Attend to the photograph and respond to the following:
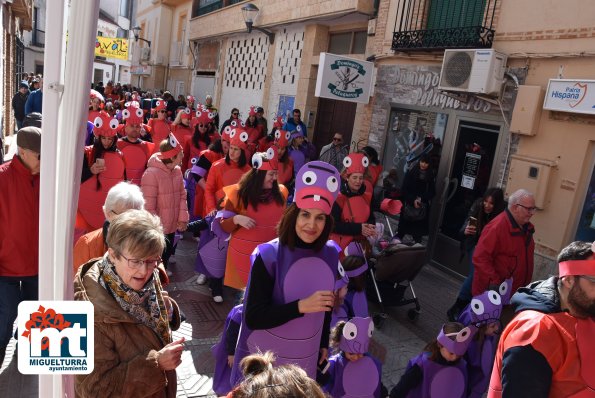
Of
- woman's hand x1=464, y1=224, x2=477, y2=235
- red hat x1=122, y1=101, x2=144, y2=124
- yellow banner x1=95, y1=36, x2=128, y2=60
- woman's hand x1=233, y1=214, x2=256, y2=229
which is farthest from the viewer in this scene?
yellow banner x1=95, y1=36, x2=128, y2=60

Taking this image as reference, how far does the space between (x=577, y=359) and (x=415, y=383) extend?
1466 millimetres

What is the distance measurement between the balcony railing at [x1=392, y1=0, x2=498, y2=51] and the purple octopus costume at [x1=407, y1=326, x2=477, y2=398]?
529 cm

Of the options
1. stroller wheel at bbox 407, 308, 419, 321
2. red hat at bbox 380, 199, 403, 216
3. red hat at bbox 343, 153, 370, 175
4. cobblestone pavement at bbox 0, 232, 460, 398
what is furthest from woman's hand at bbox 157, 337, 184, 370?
stroller wheel at bbox 407, 308, 419, 321

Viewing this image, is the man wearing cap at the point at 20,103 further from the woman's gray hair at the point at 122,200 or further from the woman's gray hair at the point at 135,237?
the woman's gray hair at the point at 135,237

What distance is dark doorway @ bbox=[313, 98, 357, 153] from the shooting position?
11.3 m

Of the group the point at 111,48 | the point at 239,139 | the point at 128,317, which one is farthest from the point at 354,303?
the point at 111,48

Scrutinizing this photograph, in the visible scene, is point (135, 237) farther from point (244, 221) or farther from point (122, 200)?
point (244, 221)

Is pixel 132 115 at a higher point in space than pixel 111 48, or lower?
lower

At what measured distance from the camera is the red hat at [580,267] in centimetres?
197

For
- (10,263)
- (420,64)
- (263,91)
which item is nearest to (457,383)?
(10,263)

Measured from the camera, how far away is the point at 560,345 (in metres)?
1.86

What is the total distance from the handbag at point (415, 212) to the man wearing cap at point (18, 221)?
5064 millimetres

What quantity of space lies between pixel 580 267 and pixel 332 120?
10.3m

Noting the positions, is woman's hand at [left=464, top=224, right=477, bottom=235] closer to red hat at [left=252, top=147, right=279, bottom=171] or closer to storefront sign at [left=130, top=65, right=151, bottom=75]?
red hat at [left=252, top=147, right=279, bottom=171]
